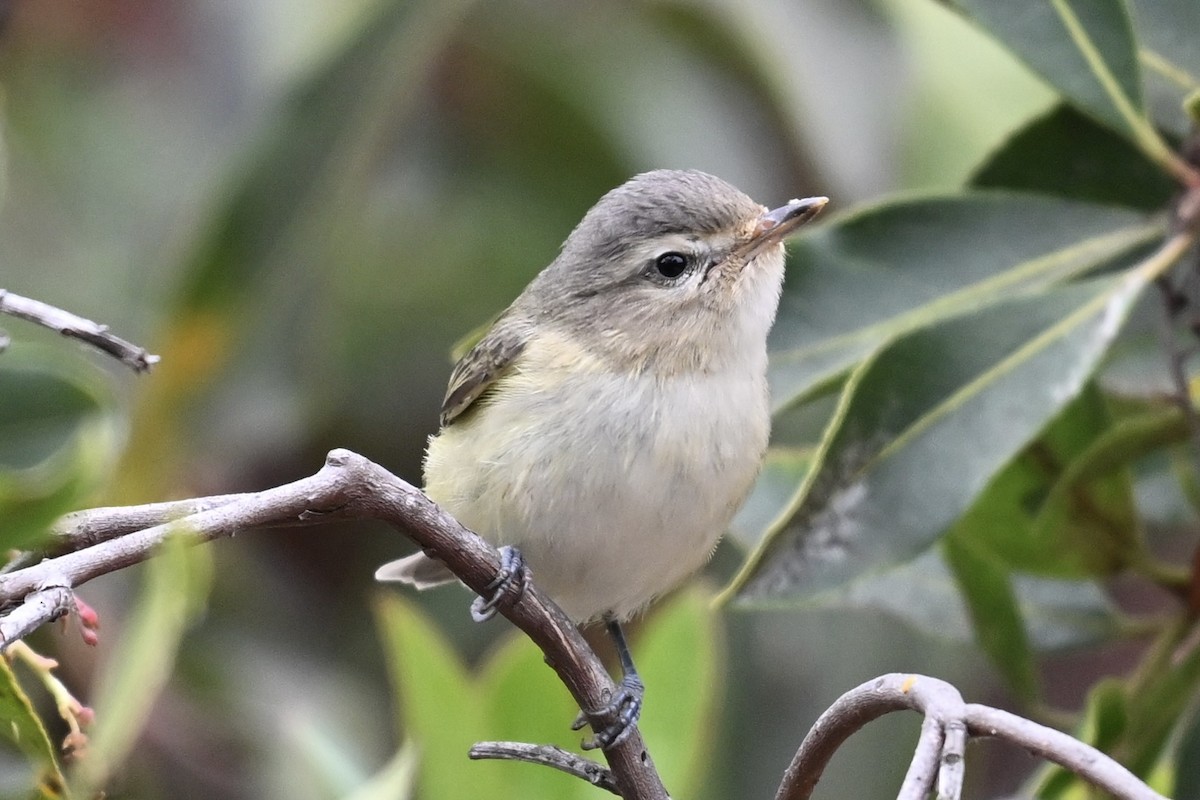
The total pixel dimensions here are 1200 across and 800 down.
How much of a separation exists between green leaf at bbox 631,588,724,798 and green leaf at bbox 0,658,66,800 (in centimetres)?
138

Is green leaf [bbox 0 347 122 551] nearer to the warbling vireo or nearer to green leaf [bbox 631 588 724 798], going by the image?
the warbling vireo

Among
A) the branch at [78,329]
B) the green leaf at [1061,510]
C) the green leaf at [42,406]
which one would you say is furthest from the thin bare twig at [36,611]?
the green leaf at [1061,510]

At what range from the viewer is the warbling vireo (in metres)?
2.61

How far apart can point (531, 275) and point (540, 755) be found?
307 cm

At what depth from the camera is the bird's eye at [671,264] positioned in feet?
9.61

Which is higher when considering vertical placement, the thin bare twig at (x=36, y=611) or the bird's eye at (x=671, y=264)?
the bird's eye at (x=671, y=264)

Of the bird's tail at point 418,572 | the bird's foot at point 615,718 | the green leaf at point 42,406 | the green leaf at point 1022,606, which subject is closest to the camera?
the bird's foot at point 615,718

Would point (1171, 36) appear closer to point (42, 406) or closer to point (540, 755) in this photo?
point (540, 755)

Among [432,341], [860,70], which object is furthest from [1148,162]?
[432,341]

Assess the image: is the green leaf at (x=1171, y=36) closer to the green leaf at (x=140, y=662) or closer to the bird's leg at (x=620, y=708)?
the bird's leg at (x=620, y=708)

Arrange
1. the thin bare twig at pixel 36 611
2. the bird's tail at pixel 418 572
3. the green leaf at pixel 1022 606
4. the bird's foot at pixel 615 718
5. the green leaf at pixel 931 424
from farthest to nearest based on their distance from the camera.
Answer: the bird's tail at pixel 418 572, the green leaf at pixel 1022 606, the green leaf at pixel 931 424, the bird's foot at pixel 615 718, the thin bare twig at pixel 36 611

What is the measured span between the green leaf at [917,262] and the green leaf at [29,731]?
160cm

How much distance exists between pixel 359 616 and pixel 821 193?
2054 mm

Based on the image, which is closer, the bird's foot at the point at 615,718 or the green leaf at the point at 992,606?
the bird's foot at the point at 615,718
